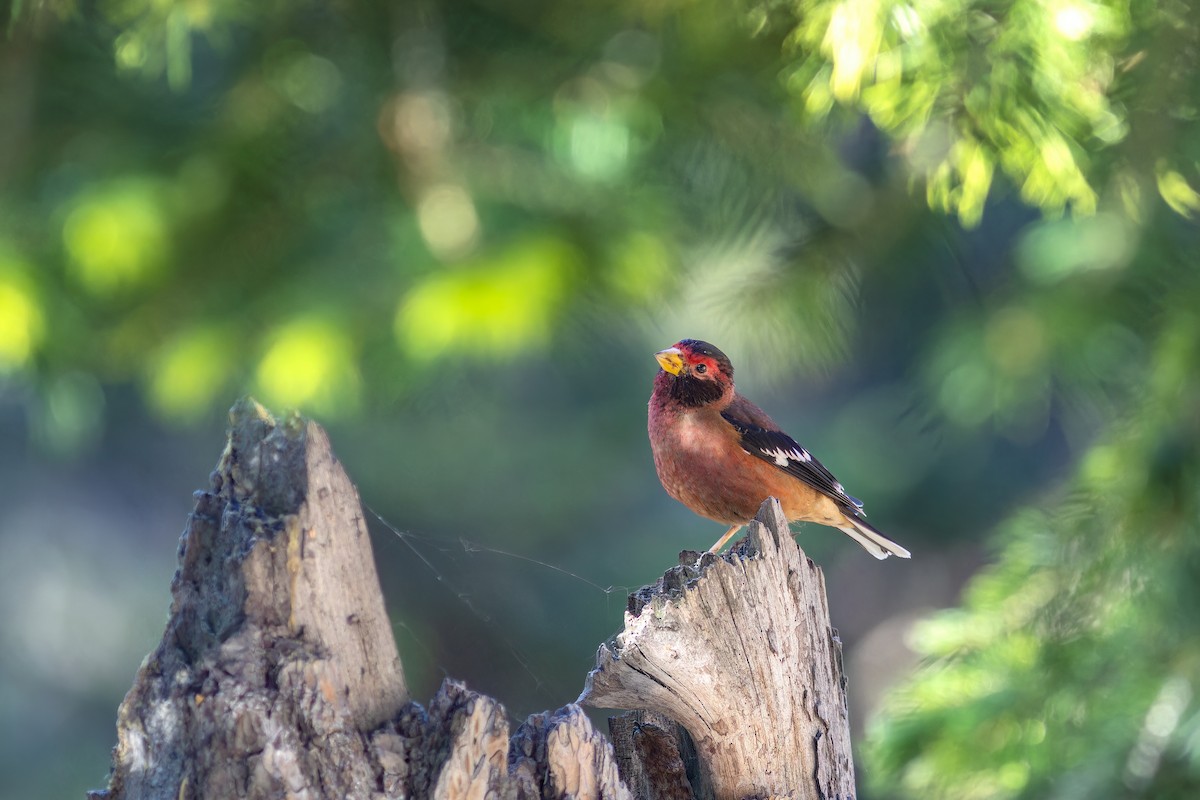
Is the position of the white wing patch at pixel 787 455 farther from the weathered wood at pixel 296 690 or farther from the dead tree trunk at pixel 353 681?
the weathered wood at pixel 296 690

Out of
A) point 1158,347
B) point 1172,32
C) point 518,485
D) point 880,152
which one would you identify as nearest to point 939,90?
point 1172,32

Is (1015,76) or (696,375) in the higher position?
(1015,76)

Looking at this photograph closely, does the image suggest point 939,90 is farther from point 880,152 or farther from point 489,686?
point 880,152

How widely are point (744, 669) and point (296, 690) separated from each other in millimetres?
671

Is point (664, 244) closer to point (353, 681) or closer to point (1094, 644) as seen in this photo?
point (1094, 644)

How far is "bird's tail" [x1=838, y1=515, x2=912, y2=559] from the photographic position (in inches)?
107

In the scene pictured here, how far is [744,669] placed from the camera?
1.87 m

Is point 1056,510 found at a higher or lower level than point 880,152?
lower

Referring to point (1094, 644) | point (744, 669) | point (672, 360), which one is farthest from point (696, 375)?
point (1094, 644)

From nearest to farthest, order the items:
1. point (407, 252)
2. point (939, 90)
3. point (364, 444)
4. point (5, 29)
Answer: point (939, 90) → point (407, 252) → point (5, 29) → point (364, 444)

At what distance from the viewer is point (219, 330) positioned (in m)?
3.61

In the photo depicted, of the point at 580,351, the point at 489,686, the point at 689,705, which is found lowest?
the point at 689,705

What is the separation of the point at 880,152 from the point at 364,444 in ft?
9.53

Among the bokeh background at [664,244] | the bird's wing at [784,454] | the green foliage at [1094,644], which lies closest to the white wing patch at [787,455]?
the bird's wing at [784,454]
